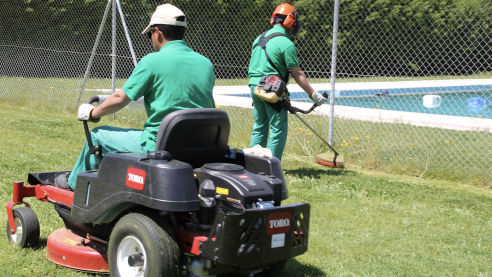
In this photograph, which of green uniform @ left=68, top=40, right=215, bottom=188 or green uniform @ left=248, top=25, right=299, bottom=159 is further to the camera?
green uniform @ left=248, top=25, right=299, bottom=159

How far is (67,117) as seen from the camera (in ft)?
34.7

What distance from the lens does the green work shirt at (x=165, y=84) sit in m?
3.49

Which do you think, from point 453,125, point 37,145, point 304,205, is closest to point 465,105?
point 453,125

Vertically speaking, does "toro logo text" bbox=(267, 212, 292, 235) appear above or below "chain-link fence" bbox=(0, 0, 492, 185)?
below

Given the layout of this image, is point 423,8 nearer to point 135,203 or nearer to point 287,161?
point 287,161

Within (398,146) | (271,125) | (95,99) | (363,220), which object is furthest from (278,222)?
(398,146)

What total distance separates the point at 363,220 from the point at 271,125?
5.30 ft

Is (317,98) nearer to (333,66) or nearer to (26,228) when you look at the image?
(333,66)

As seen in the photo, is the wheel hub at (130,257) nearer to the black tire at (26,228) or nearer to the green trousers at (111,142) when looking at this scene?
the green trousers at (111,142)

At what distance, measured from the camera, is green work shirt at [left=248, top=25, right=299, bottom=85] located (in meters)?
6.20

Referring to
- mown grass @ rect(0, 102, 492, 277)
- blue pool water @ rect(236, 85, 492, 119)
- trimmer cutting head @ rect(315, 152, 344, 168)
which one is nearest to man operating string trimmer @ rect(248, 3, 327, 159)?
mown grass @ rect(0, 102, 492, 277)

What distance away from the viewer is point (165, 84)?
138 inches

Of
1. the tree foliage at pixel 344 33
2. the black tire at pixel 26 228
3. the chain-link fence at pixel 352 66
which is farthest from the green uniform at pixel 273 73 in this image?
the black tire at pixel 26 228

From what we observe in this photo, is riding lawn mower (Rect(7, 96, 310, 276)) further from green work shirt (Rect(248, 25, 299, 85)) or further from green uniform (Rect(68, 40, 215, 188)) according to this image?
green work shirt (Rect(248, 25, 299, 85))
